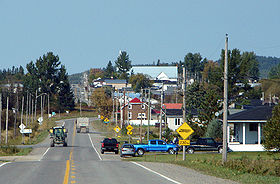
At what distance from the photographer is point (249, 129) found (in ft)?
186

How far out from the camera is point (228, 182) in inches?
803

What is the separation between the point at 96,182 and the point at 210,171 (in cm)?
825

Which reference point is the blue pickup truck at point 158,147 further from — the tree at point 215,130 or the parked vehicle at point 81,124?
the parked vehicle at point 81,124

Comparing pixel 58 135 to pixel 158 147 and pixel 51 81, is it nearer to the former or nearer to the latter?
pixel 158 147

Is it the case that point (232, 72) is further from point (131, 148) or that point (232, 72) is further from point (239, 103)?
point (131, 148)

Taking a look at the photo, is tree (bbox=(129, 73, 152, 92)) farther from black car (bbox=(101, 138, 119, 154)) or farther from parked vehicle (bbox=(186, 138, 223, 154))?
parked vehicle (bbox=(186, 138, 223, 154))

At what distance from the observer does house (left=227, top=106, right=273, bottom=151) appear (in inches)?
2096

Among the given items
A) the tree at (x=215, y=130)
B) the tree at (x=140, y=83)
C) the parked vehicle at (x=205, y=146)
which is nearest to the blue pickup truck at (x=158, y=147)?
the parked vehicle at (x=205, y=146)

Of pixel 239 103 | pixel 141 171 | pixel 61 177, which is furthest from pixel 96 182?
pixel 239 103

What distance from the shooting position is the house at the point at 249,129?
53.2 metres

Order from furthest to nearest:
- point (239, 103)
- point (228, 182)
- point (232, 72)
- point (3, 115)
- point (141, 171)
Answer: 1. point (3, 115)
2. point (239, 103)
3. point (232, 72)
4. point (141, 171)
5. point (228, 182)

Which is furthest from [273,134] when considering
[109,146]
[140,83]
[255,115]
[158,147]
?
[140,83]

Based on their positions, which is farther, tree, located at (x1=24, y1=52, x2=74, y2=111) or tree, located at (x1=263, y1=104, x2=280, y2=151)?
tree, located at (x1=24, y1=52, x2=74, y2=111)

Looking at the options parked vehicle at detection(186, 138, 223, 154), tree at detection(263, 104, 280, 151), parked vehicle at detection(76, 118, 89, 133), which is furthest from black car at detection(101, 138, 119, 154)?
parked vehicle at detection(76, 118, 89, 133)
